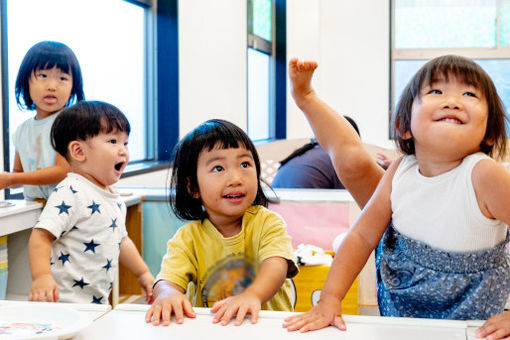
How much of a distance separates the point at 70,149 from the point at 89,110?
0.11m

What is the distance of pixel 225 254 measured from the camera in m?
1.18

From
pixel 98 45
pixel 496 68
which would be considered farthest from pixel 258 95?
pixel 98 45

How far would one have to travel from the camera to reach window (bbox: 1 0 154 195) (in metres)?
2.26

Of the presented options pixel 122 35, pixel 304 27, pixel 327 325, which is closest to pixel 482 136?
pixel 327 325

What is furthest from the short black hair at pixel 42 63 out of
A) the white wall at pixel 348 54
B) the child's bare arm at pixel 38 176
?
the white wall at pixel 348 54

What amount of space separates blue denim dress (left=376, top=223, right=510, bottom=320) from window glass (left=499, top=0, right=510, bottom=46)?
6.03 meters

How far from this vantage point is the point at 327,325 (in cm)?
84

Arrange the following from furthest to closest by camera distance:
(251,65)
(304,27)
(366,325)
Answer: (304,27) < (251,65) < (366,325)

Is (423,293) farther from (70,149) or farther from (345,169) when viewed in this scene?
(70,149)

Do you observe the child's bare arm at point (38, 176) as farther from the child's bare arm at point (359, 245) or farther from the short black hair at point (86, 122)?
the child's bare arm at point (359, 245)

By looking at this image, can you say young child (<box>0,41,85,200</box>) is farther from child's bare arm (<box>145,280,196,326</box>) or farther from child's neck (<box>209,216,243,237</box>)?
child's bare arm (<box>145,280,196,326</box>)

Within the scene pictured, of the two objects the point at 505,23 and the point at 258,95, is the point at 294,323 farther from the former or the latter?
the point at 505,23

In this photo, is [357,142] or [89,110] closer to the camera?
[357,142]

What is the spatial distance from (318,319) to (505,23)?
6363mm
